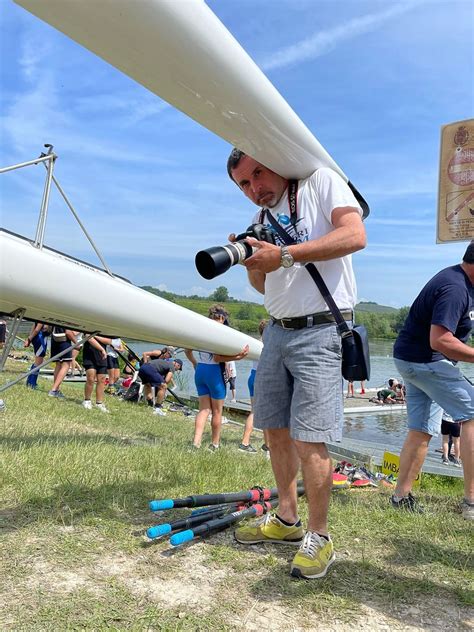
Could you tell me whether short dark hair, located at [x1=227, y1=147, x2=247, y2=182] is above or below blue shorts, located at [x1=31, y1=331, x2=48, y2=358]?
above

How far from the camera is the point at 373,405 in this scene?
16328 millimetres

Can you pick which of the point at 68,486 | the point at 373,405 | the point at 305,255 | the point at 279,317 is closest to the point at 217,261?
the point at 305,255

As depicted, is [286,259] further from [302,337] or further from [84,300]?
[84,300]

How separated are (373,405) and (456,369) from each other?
45.2ft

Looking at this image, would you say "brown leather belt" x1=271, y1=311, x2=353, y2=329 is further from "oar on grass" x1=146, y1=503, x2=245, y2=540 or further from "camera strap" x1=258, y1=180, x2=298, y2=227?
"oar on grass" x1=146, y1=503, x2=245, y2=540

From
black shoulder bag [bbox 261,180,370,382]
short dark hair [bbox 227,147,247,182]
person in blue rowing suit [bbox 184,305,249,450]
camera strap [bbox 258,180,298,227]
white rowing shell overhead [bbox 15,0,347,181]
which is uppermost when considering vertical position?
white rowing shell overhead [bbox 15,0,347,181]

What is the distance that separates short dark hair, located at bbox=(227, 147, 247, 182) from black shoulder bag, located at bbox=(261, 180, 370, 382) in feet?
1.39

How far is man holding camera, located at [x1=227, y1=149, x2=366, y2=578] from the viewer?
206 centimetres

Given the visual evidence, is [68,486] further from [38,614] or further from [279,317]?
[279,317]

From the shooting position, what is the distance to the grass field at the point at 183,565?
1.72 metres

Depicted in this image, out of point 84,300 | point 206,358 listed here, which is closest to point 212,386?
point 206,358

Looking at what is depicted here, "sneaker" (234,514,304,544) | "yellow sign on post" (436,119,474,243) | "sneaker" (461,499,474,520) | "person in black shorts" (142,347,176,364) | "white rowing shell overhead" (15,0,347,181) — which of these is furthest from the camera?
"person in black shorts" (142,347,176,364)

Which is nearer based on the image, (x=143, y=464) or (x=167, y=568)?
(x=167, y=568)

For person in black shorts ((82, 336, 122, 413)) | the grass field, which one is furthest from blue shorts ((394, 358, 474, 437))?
person in black shorts ((82, 336, 122, 413))
